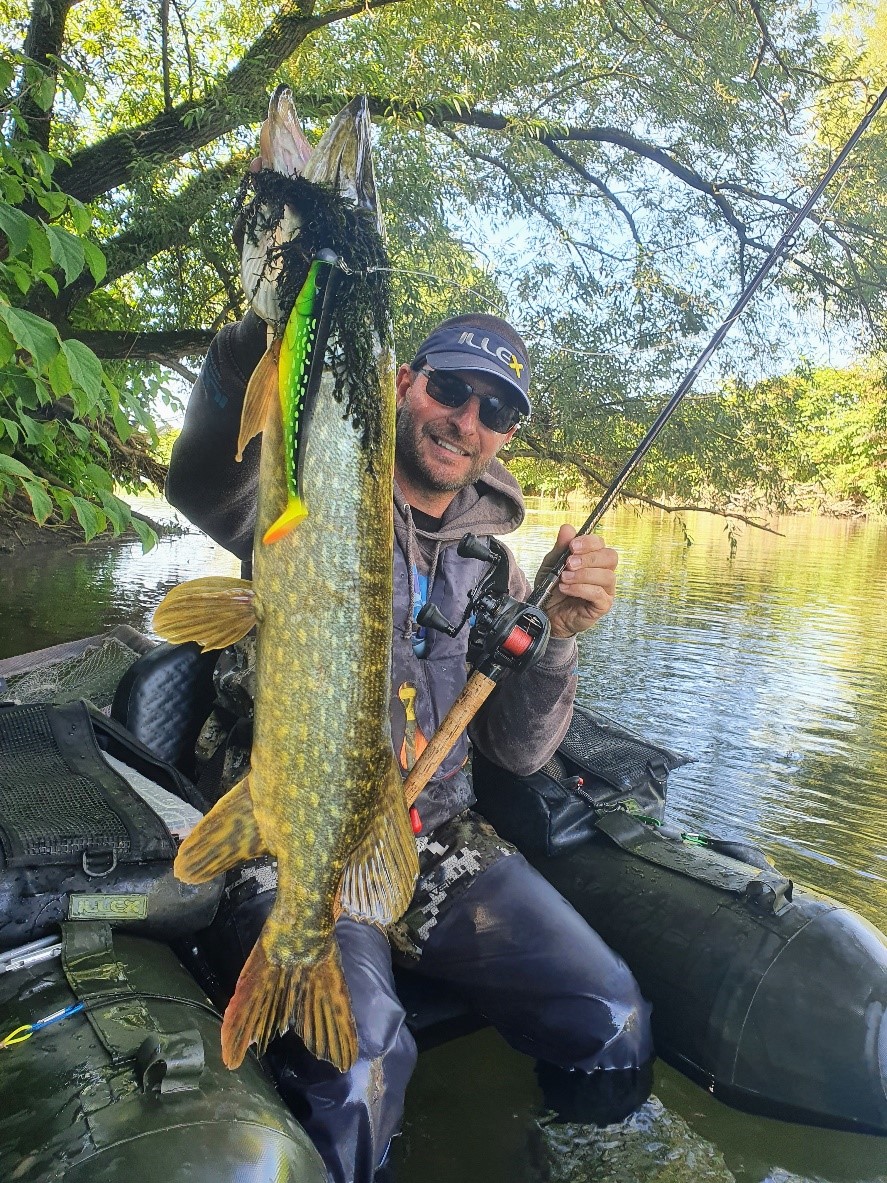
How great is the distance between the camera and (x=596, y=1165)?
9.09 feet

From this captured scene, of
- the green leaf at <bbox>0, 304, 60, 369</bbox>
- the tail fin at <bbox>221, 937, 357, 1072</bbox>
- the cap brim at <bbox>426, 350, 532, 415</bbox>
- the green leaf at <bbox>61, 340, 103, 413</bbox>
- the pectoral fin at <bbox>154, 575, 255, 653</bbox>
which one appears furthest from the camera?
the cap brim at <bbox>426, 350, 532, 415</bbox>

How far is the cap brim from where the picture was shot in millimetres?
3217

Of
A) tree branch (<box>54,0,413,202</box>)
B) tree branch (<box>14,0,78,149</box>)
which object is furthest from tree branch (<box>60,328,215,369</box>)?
tree branch (<box>14,0,78,149</box>)

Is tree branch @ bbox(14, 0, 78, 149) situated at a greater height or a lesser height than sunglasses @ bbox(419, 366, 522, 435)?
greater

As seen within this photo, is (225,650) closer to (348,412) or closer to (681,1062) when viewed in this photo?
(348,412)

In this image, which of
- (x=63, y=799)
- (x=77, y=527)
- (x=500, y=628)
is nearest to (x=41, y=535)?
(x=77, y=527)

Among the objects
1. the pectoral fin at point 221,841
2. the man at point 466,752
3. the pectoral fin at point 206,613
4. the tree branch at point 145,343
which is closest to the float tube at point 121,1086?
the pectoral fin at point 221,841

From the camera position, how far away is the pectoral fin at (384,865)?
6.73 feet

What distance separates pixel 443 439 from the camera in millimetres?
3279

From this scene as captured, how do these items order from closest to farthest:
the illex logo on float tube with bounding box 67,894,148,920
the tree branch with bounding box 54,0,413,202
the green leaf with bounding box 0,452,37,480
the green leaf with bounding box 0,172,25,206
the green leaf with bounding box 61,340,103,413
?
the illex logo on float tube with bounding box 67,894,148,920, the green leaf with bounding box 61,340,103,413, the green leaf with bounding box 0,452,37,480, the green leaf with bounding box 0,172,25,206, the tree branch with bounding box 54,0,413,202

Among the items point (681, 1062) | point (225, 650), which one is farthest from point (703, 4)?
point (681, 1062)

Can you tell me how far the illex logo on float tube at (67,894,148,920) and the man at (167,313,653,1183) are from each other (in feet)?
1.53

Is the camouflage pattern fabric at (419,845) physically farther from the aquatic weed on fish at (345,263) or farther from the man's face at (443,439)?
the aquatic weed on fish at (345,263)

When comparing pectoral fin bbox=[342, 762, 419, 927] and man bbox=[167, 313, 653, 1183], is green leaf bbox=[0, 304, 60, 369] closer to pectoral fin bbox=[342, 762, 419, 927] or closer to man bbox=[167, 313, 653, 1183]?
man bbox=[167, 313, 653, 1183]
